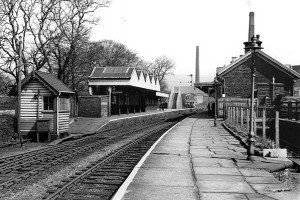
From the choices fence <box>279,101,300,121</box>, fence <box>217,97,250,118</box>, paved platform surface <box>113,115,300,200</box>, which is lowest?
paved platform surface <box>113,115,300,200</box>

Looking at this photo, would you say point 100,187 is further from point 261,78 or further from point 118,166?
point 261,78

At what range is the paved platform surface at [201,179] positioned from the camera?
23.5 feet

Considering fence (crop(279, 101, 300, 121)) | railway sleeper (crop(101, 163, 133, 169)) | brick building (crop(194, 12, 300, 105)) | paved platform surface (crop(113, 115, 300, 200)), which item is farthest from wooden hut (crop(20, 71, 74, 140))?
brick building (crop(194, 12, 300, 105))

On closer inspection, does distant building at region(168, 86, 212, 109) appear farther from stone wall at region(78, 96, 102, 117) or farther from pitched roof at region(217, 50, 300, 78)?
stone wall at region(78, 96, 102, 117)

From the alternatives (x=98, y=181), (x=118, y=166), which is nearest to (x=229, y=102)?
(x=118, y=166)

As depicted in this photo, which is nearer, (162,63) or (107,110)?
(107,110)

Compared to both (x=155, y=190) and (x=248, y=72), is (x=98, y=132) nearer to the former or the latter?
(x=155, y=190)

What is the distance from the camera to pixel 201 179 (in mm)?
8633

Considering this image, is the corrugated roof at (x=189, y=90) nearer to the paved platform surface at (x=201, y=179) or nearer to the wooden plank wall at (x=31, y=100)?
the wooden plank wall at (x=31, y=100)

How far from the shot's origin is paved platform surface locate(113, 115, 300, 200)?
7148 mm

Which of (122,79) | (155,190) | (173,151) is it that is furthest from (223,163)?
(122,79)

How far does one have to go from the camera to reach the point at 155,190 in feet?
Result: 24.8

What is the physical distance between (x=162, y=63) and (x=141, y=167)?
8534 cm

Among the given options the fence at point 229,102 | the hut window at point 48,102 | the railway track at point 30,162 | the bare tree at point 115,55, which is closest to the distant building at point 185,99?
the bare tree at point 115,55
